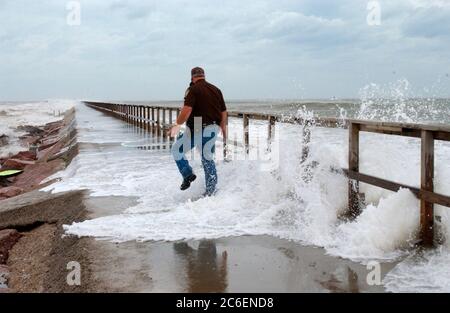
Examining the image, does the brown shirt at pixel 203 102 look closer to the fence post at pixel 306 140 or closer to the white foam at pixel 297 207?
the white foam at pixel 297 207

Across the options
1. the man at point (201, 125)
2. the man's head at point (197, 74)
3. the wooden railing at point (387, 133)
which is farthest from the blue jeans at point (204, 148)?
the wooden railing at point (387, 133)

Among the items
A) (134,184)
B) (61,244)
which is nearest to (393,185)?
(61,244)

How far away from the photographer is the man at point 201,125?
6.89m

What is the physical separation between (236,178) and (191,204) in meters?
Result: 1.49

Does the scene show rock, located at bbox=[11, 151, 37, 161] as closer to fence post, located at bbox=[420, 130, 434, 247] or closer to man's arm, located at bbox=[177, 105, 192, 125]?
man's arm, located at bbox=[177, 105, 192, 125]

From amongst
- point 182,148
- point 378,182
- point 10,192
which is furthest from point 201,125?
point 10,192

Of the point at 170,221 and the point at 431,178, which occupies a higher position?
the point at 431,178

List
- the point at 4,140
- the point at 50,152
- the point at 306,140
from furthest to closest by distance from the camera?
the point at 4,140 < the point at 50,152 < the point at 306,140

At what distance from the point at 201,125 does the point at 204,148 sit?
0.33 m

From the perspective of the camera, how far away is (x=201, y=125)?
694 centimetres

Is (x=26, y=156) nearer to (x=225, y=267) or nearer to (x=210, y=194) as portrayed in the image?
(x=210, y=194)

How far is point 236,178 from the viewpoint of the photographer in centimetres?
784

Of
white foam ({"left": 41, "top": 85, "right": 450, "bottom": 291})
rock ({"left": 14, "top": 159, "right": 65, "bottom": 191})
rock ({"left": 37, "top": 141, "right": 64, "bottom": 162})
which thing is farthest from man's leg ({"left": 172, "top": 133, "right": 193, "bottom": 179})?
rock ({"left": 37, "top": 141, "right": 64, "bottom": 162})
